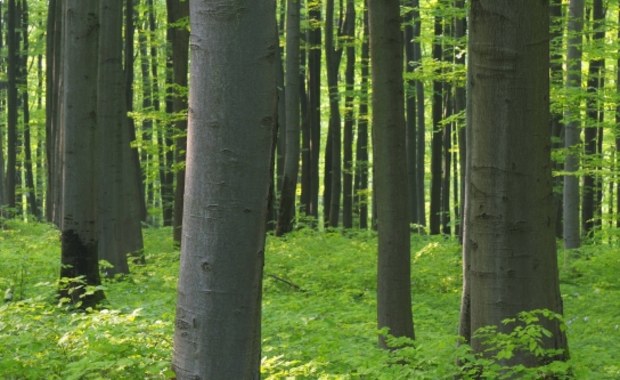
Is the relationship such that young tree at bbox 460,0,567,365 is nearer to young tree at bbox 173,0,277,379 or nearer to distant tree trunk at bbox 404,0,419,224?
young tree at bbox 173,0,277,379

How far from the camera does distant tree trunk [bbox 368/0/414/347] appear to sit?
675cm

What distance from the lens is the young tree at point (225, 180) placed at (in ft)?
9.53

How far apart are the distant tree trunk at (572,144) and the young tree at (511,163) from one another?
8.83 m

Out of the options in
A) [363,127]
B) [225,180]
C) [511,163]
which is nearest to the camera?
[225,180]

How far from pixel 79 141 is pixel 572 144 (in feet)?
31.9

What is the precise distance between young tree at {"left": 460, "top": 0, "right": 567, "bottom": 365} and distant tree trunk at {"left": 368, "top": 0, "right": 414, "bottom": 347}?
1922 mm

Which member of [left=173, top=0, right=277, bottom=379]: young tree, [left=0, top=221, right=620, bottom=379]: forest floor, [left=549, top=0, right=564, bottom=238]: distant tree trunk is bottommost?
[left=0, top=221, right=620, bottom=379]: forest floor

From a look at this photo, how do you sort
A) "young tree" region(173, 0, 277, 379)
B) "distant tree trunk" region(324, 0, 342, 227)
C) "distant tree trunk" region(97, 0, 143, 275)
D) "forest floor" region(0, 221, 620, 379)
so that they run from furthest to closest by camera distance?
1. "distant tree trunk" region(324, 0, 342, 227)
2. "distant tree trunk" region(97, 0, 143, 275)
3. "forest floor" region(0, 221, 620, 379)
4. "young tree" region(173, 0, 277, 379)

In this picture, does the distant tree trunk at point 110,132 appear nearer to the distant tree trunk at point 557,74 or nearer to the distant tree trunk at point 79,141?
the distant tree trunk at point 79,141

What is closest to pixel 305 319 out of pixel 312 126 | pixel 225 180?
pixel 225 180

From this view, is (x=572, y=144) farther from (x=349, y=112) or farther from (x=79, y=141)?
(x=349, y=112)

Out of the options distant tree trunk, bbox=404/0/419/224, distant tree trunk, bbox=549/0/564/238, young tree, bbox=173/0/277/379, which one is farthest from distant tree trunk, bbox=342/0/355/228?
young tree, bbox=173/0/277/379

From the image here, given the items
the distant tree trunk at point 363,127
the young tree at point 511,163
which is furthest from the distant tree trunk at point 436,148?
the young tree at point 511,163

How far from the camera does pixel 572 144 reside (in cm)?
1447
